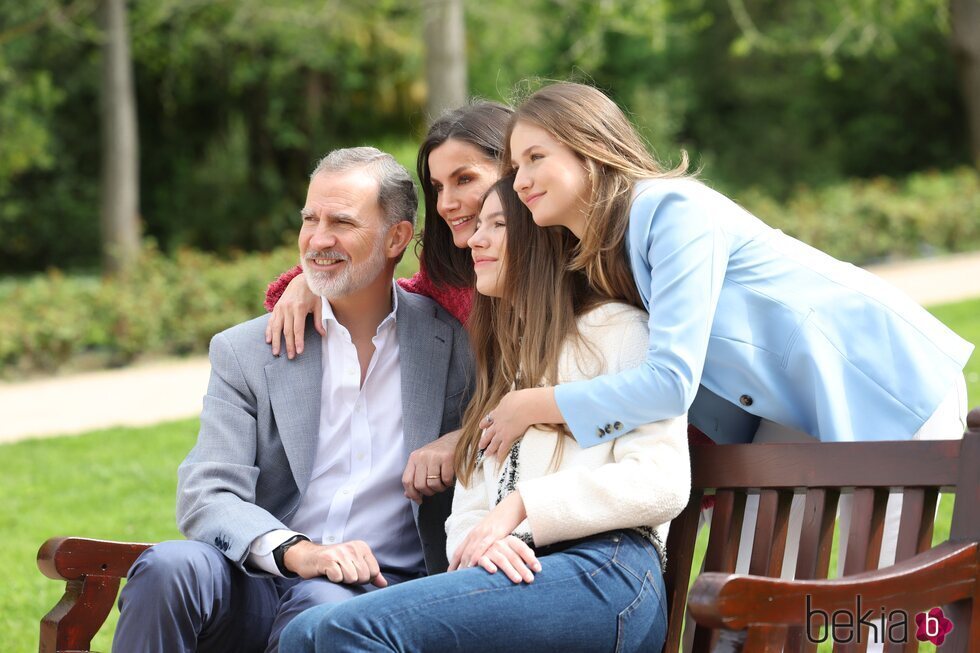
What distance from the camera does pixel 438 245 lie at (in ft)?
11.9

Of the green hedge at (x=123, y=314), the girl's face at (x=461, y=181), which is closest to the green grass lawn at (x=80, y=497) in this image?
the girl's face at (x=461, y=181)

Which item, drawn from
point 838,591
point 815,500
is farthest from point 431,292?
point 838,591

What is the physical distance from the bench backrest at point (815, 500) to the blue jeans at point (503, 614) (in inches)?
13.1

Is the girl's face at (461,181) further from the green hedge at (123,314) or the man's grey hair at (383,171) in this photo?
the green hedge at (123,314)

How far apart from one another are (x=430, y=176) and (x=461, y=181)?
0.17m

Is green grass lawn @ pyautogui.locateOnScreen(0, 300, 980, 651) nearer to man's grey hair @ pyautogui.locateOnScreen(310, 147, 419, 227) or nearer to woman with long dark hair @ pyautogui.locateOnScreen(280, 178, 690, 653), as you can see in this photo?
man's grey hair @ pyautogui.locateOnScreen(310, 147, 419, 227)

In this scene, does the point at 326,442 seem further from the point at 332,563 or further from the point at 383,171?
the point at 383,171

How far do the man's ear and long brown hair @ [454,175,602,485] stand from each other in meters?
0.54

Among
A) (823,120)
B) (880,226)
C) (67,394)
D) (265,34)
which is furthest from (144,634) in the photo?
(823,120)

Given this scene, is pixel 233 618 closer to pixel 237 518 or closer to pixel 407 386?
pixel 237 518

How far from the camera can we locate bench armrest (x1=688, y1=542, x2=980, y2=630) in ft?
7.02

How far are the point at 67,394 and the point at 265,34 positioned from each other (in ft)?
28.1

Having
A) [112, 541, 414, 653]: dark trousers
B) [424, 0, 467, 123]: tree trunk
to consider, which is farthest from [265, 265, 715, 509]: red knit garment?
[424, 0, 467, 123]: tree trunk

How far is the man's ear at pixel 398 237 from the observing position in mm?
3521
